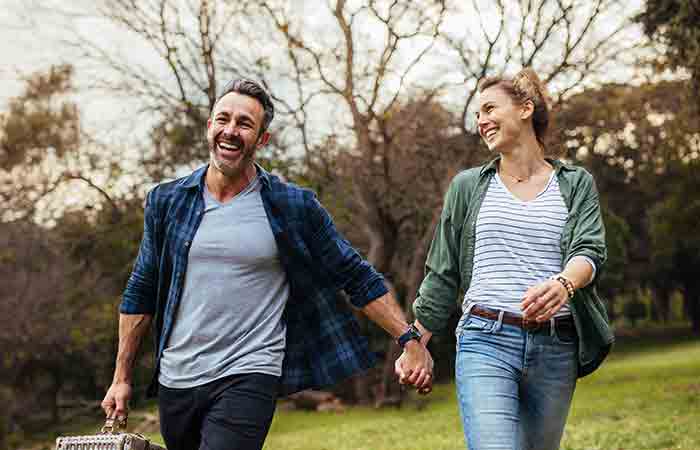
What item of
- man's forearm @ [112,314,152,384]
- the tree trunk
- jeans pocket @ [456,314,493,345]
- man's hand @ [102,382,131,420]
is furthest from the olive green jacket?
the tree trunk

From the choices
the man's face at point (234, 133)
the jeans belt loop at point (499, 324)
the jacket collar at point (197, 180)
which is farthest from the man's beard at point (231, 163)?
the jeans belt loop at point (499, 324)

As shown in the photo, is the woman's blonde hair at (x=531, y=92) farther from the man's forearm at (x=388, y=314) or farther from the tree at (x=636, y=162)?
the tree at (x=636, y=162)

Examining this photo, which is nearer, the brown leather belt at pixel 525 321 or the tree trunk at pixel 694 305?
the brown leather belt at pixel 525 321

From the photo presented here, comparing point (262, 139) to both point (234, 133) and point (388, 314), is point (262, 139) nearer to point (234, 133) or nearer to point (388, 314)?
point (234, 133)

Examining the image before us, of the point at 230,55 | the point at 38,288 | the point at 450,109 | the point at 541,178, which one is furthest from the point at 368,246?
the point at 541,178

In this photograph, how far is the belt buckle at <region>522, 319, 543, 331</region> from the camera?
377cm

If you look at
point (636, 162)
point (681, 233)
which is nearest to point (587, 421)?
point (681, 233)

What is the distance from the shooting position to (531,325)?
3793mm

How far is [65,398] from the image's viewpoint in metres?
31.4

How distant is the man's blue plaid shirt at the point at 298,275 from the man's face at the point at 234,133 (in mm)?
147

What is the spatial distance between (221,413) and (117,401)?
54cm

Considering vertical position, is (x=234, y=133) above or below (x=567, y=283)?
above

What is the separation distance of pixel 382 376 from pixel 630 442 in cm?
1345

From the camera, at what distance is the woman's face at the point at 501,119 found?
13.9ft
